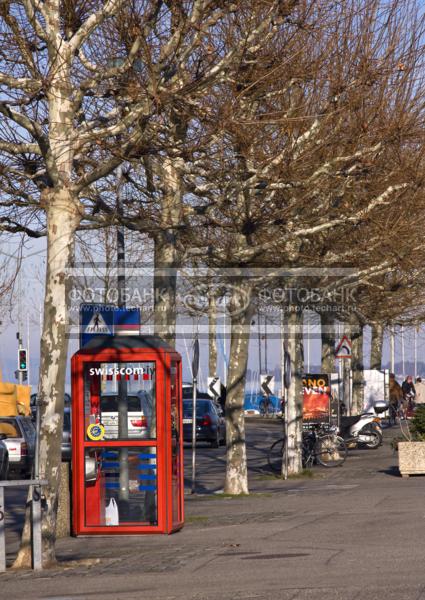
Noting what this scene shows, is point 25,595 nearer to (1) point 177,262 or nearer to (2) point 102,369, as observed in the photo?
(2) point 102,369

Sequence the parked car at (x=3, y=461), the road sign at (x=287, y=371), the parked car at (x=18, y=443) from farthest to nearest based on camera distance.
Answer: the parked car at (x=18, y=443) < the road sign at (x=287, y=371) < the parked car at (x=3, y=461)

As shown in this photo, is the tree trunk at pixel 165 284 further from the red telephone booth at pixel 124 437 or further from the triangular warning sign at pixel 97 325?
the red telephone booth at pixel 124 437

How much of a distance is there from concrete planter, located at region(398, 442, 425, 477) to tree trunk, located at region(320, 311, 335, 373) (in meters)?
15.5

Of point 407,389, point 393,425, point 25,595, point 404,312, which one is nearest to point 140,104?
point 25,595

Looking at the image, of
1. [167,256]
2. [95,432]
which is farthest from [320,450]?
[95,432]

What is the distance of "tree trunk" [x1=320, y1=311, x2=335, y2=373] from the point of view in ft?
131

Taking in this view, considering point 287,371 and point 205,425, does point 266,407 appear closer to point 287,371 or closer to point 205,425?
point 205,425

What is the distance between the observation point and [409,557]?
11.8 m

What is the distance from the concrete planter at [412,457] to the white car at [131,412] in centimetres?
955

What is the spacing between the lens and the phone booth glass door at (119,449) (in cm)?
1524

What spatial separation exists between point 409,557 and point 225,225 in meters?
8.63

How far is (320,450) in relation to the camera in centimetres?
2927

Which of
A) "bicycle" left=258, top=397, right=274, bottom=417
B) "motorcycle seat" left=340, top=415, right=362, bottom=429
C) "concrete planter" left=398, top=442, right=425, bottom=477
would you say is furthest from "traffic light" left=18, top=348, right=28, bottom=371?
"concrete planter" left=398, top=442, right=425, bottom=477

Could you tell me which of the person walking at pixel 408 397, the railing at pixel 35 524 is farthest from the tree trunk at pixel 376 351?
the railing at pixel 35 524
